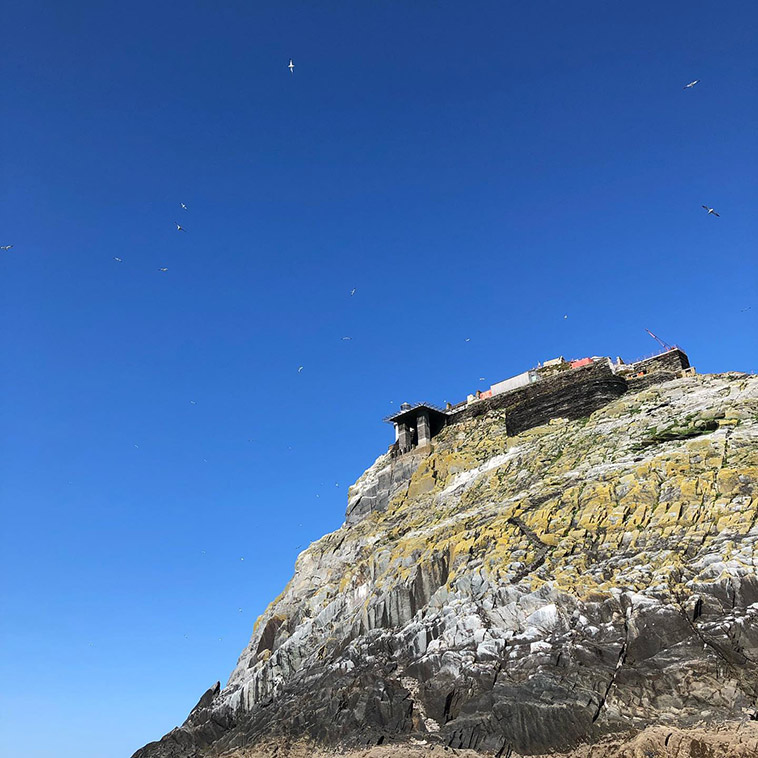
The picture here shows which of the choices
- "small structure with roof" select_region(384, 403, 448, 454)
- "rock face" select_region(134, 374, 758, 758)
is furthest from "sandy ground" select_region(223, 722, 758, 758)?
"small structure with roof" select_region(384, 403, 448, 454)

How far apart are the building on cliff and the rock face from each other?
2009 mm

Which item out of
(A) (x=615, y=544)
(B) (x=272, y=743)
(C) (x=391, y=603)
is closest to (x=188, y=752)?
(B) (x=272, y=743)

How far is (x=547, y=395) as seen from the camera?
6091cm

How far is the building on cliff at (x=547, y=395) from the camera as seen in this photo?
188ft

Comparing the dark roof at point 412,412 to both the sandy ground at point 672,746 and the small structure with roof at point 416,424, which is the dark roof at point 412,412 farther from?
the sandy ground at point 672,746

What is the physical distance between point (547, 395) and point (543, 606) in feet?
95.5

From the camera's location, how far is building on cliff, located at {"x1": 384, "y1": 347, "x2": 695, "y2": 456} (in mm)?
57344

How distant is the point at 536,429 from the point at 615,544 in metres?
22.3

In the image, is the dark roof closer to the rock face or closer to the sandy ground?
the rock face

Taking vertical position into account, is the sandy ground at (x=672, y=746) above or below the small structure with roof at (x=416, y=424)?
below

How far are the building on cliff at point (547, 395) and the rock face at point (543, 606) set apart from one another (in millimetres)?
2009

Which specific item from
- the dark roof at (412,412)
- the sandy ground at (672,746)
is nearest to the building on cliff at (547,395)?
the dark roof at (412,412)

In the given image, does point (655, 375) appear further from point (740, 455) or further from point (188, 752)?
point (188, 752)

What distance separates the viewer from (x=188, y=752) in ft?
159
